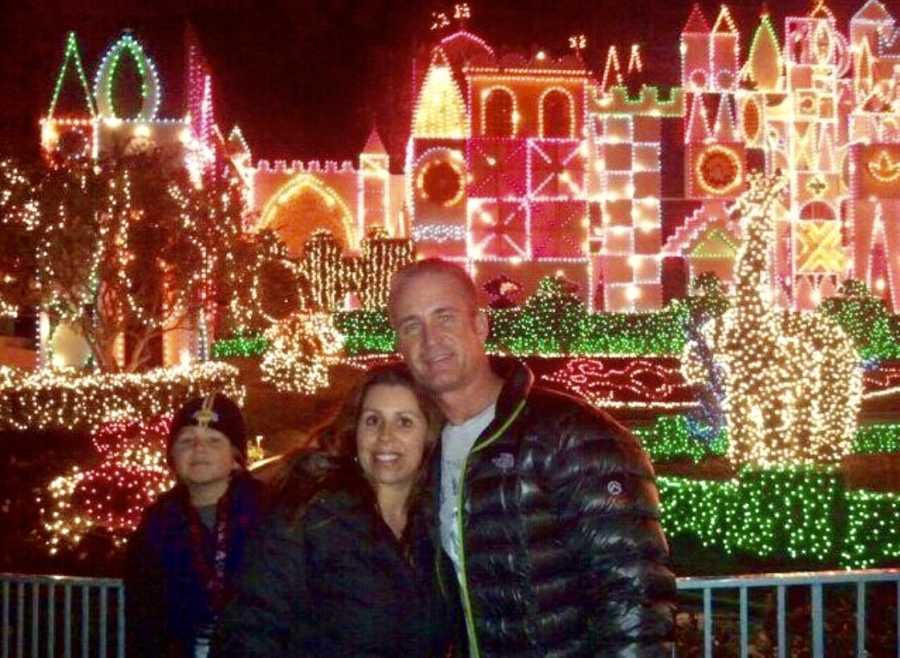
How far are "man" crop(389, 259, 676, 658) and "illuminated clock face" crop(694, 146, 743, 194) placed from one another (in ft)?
109

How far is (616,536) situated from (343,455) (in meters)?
0.81

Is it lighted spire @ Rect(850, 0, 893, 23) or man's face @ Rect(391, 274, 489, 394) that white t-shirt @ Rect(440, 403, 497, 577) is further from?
lighted spire @ Rect(850, 0, 893, 23)

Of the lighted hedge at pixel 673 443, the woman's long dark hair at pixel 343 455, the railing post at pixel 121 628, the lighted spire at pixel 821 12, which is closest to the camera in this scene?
the woman's long dark hair at pixel 343 455

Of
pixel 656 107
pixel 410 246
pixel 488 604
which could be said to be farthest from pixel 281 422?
pixel 488 604

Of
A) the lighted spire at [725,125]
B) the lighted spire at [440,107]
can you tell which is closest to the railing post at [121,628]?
the lighted spire at [440,107]

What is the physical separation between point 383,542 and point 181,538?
51.2 inches

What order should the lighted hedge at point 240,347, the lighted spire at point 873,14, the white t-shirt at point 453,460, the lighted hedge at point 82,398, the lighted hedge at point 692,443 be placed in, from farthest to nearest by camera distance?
the lighted spire at point 873,14
the lighted hedge at point 240,347
the lighted hedge at point 692,443
the lighted hedge at point 82,398
the white t-shirt at point 453,460

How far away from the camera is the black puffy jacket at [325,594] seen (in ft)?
9.34

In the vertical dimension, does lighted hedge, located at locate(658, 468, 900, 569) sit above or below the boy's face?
below

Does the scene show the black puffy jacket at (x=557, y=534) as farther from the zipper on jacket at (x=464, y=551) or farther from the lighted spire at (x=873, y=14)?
the lighted spire at (x=873, y=14)

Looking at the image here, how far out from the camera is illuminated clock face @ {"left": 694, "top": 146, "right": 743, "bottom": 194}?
35.0m

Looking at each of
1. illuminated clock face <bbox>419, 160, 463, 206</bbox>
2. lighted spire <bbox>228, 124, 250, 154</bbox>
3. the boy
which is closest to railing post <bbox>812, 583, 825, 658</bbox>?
the boy

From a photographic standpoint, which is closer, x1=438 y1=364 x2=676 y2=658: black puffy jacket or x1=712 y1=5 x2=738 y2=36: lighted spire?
x1=438 y1=364 x2=676 y2=658: black puffy jacket

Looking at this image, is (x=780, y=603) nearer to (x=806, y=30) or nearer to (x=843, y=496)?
(x=843, y=496)
